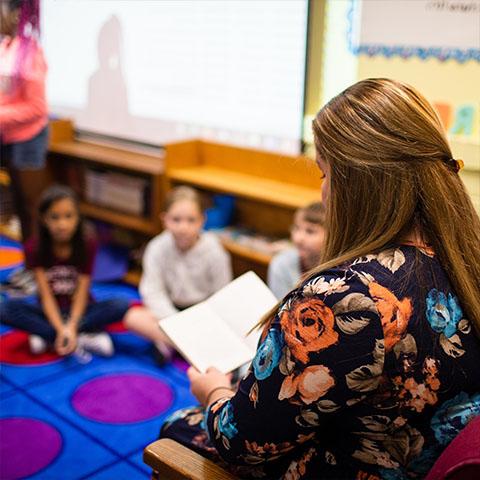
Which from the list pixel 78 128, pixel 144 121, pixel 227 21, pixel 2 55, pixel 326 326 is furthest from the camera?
pixel 78 128

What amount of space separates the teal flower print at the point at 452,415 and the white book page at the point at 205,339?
0.41 meters

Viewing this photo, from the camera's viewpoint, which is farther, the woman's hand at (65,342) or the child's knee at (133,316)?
the child's knee at (133,316)

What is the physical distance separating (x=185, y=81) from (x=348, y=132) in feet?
6.43

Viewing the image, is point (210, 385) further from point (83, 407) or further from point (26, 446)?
point (83, 407)

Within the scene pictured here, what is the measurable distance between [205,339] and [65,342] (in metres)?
1.16

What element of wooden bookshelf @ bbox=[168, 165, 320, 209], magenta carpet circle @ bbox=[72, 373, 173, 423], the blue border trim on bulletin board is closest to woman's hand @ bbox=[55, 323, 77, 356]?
magenta carpet circle @ bbox=[72, 373, 173, 423]

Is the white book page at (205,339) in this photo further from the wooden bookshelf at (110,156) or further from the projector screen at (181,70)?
the wooden bookshelf at (110,156)

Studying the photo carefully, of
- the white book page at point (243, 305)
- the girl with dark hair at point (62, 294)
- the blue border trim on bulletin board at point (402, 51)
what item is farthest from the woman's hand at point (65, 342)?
the blue border trim on bulletin board at point (402, 51)

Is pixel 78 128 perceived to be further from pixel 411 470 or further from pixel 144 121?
pixel 411 470

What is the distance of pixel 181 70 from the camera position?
273cm

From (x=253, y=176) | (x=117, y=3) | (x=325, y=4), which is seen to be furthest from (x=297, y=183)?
(x=325, y=4)

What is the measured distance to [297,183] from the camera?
2.71 meters

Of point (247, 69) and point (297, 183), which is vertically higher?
point (247, 69)

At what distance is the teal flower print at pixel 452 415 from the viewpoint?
2.85 ft
